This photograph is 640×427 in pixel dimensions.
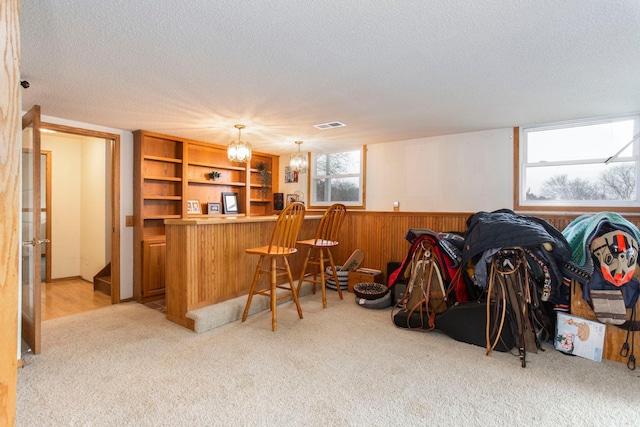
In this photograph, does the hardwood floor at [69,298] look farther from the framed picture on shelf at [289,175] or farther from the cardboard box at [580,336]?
the cardboard box at [580,336]

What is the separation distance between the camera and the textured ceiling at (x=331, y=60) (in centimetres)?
165

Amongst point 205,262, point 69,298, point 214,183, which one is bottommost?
point 69,298

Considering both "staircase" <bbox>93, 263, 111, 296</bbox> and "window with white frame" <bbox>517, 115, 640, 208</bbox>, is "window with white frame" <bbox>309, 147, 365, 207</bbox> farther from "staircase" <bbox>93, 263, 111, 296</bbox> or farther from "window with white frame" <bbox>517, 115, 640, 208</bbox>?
"staircase" <bbox>93, 263, 111, 296</bbox>

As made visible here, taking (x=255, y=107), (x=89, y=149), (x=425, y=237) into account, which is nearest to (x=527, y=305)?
(x=425, y=237)

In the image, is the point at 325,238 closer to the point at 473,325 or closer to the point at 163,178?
the point at 473,325

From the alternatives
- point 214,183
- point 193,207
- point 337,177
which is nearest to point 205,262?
point 193,207

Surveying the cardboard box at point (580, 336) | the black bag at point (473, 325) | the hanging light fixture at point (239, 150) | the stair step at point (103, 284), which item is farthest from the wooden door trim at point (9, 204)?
the stair step at point (103, 284)

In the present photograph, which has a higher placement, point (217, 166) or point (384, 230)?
point (217, 166)

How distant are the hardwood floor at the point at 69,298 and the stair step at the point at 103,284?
6cm

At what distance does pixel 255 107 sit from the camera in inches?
125

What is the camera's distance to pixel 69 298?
13.9 ft

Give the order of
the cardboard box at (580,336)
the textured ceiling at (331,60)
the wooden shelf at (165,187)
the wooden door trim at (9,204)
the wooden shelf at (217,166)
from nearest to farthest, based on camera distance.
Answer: the wooden door trim at (9,204)
the textured ceiling at (331,60)
the cardboard box at (580,336)
the wooden shelf at (165,187)
the wooden shelf at (217,166)

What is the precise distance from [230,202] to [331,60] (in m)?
3.65

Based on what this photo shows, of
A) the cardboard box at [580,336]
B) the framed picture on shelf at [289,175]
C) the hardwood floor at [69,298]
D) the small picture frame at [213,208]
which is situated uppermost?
the framed picture on shelf at [289,175]
